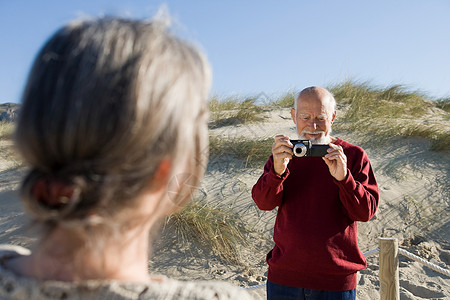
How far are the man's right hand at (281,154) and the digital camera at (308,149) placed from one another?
0.04 m

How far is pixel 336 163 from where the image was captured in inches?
99.7

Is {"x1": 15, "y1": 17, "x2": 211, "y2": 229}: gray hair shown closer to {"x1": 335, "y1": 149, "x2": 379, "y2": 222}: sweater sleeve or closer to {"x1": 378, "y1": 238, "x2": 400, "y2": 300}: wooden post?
{"x1": 335, "y1": 149, "x2": 379, "y2": 222}: sweater sleeve

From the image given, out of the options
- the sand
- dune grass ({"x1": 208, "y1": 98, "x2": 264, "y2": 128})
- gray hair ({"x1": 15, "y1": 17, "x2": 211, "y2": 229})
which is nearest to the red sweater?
gray hair ({"x1": 15, "y1": 17, "x2": 211, "y2": 229})

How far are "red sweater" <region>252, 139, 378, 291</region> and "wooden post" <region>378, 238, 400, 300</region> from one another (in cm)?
104

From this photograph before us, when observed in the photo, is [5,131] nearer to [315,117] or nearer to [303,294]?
[315,117]

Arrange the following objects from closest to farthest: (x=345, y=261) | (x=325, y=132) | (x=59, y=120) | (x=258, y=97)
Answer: (x=59, y=120)
(x=345, y=261)
(x=325, y=132)
(x=258, y=97)

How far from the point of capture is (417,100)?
Result: 1075 centimetres

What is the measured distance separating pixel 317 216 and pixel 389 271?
1359mm

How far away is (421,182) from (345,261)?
5048 mm

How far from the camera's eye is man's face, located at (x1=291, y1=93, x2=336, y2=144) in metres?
2.84

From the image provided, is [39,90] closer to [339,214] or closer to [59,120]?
[59,120]

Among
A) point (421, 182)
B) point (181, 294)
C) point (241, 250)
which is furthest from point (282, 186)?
point (421, 182)

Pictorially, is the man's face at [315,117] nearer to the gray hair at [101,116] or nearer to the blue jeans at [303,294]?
the blue jeans at [303,294]

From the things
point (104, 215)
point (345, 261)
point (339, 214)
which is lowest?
point (345, 261)
